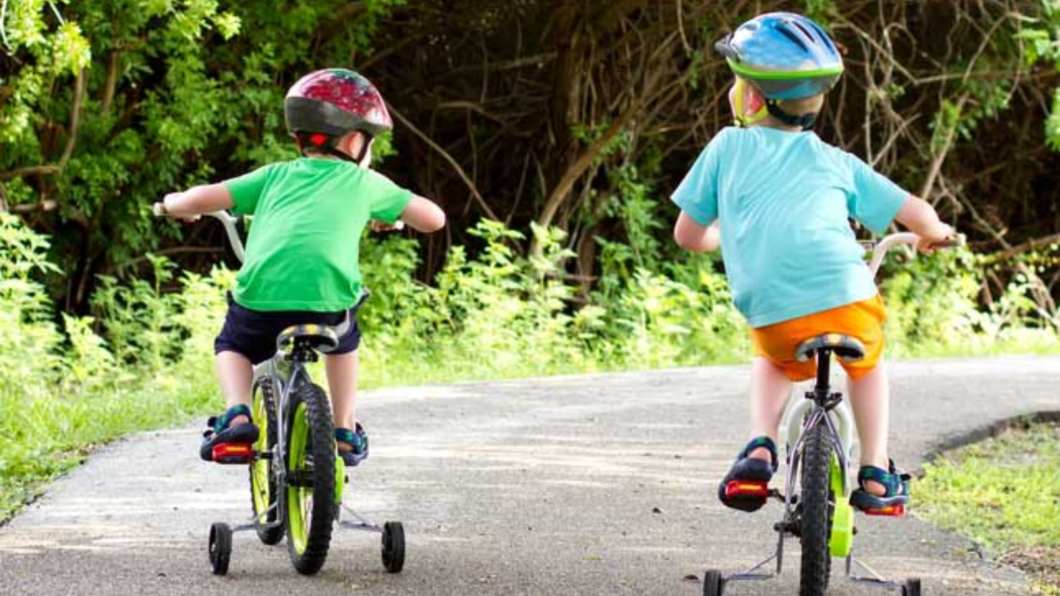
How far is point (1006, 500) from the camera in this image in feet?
27.2

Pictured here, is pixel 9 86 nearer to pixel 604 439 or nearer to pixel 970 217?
pixel 604 439

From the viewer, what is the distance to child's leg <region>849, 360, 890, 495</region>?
546cm

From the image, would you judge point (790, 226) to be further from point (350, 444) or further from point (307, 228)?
point (350, 444)

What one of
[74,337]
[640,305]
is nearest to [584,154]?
[640,305]

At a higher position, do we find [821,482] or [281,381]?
[281,381]

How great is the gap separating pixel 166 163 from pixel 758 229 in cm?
1085

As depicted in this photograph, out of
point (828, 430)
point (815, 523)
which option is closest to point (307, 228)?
point (828, 430)

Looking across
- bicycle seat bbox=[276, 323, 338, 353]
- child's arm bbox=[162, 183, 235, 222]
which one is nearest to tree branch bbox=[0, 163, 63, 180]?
child's arm bbox=[162, 183, 235, 222]

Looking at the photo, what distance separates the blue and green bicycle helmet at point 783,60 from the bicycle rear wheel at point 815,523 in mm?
1094

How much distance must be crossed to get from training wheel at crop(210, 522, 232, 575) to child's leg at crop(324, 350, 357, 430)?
53cm

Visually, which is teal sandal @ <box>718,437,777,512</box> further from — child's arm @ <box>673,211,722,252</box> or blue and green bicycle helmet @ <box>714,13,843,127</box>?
blue and green bicycle helmet @ <box>714,13,843,127</box>

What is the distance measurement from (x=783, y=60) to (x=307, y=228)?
162cm

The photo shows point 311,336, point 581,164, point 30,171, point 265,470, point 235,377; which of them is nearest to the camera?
point 311,336

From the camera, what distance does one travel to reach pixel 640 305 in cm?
1772
